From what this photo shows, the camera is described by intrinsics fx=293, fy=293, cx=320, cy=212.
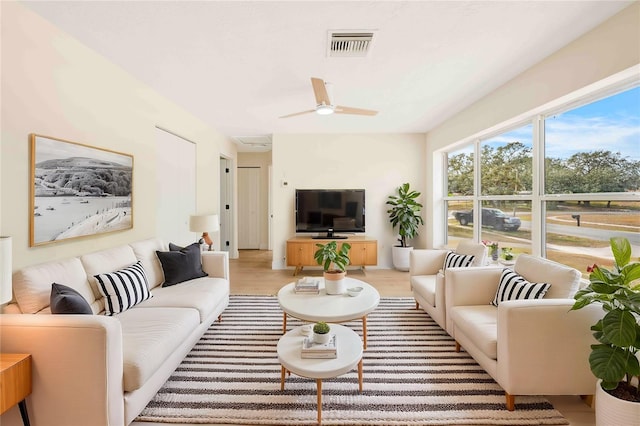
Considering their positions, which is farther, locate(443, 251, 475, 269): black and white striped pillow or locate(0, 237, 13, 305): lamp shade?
locate(443, 251, 475, 269): black and white striped pillow

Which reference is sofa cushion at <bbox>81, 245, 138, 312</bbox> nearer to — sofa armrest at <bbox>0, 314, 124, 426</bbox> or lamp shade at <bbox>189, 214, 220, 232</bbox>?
sofa armrest at <bbox>0, 314, 124, 426</bbox>

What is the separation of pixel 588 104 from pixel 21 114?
168 inches

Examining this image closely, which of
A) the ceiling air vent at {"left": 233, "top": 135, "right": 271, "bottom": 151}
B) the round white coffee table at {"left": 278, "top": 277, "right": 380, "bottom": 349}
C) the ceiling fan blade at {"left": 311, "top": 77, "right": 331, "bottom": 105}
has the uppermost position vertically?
the ceiling air vent at {"left": 233, "top": 135, "right": 271, "bottom": 151}

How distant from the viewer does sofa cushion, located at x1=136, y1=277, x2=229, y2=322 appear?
242cm

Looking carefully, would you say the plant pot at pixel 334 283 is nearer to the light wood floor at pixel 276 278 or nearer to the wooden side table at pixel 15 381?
the light wood floor at pixel 276 278

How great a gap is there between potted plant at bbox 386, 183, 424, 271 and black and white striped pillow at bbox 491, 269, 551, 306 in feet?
8.89

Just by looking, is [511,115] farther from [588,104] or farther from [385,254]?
[385,254]

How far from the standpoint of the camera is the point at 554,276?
207 cm

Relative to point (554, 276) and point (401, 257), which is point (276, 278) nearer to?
point (401, 257)

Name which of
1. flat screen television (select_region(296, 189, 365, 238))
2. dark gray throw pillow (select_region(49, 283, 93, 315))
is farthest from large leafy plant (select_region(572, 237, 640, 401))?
flat screen television (select_region(296, 189, 365, 238))

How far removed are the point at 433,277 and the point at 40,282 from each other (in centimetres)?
339

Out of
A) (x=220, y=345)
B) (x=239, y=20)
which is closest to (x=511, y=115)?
(x=239, y=20)

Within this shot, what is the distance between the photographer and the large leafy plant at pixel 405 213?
17.1ft

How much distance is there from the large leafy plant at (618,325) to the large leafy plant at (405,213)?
11.9 ft
